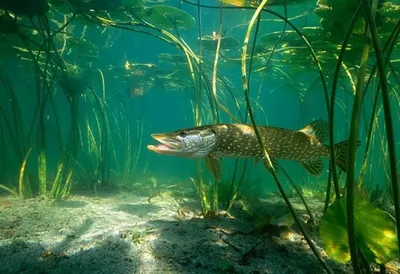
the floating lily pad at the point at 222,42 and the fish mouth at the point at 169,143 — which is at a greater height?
the floating lily pad at the point at 222,42

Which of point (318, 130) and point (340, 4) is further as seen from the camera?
point (340, 4)

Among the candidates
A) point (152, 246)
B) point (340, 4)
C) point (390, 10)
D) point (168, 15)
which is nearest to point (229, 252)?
point (152, 246)

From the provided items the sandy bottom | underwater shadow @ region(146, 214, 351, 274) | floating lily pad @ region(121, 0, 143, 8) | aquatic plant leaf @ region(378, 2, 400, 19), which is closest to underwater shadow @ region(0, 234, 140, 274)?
the sandy bottom

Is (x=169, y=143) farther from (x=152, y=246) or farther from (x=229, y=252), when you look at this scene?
(x=229, y=252)

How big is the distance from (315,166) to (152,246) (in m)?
2.30

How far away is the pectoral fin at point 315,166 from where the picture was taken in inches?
143

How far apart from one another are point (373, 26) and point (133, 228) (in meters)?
3.51

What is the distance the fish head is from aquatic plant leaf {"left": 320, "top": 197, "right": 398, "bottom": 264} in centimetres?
154

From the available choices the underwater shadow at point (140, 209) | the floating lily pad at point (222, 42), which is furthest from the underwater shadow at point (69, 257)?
the floating lily pad at point (222, 42)

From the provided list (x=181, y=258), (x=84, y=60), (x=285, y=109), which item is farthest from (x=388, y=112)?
(x=285, y=109)

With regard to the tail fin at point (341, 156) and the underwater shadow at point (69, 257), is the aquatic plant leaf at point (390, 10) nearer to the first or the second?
the tail fin at point (341, 156)

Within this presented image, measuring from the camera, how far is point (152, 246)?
10.7ft

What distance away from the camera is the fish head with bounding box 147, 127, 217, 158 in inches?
128

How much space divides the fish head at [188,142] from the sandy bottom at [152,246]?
109 centimetres
